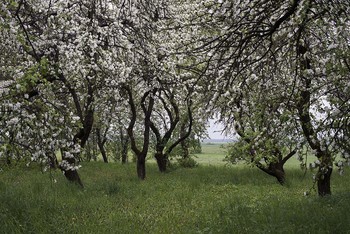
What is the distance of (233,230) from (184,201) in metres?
3.65

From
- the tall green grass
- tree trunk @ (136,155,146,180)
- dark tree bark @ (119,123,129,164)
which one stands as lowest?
the tall green grass

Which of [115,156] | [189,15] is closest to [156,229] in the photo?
[189,15]

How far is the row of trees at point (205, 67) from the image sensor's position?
197 inches

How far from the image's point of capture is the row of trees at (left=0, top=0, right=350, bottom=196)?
197 inches

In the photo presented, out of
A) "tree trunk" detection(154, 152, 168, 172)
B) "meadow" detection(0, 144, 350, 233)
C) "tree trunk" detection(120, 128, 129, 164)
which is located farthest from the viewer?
"tree trunk" detection(120, 128, 129, 164)

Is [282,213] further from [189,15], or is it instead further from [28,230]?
[189,15]

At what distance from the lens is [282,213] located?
23.1ft

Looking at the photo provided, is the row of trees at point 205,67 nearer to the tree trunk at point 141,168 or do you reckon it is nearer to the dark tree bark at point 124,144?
the tree trunk at point 141,168

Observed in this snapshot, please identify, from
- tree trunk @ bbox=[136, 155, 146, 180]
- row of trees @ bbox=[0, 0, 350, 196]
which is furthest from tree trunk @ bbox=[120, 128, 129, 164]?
tree trunk @ bbox=[136, 155, 146, 180]

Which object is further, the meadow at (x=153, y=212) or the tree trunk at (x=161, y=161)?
the tree trunk at (x=161, y=161)

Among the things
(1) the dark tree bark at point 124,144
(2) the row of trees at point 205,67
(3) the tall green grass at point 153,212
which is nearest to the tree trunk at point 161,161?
(2) the row of trees at point 205,67

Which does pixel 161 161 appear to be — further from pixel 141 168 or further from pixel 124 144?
pixel 124 144

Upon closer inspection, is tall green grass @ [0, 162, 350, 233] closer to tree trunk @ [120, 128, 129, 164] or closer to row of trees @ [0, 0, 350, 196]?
row of trees @ [0, 0, 350, 196]

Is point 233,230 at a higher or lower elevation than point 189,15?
lower
